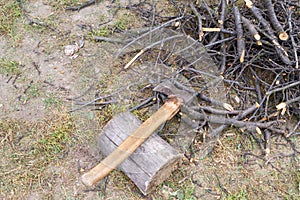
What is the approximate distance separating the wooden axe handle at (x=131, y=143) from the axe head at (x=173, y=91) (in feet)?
0.17

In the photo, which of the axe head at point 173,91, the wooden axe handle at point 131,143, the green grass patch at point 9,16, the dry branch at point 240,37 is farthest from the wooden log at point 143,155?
the green grass patch at point 9,16

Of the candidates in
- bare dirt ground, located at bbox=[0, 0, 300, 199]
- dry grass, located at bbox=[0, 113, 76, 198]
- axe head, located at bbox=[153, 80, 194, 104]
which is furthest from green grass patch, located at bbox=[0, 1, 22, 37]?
axe head, located at bbox=[153, 80, 194, 104]

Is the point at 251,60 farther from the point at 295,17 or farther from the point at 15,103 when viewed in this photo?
the point at 15,103

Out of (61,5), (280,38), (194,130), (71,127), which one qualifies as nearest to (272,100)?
(280,38)

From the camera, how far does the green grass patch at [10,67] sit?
313 centimetres

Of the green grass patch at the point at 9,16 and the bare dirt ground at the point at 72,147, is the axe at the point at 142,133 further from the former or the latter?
the green grass patch at the point at 9,16

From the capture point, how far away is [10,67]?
124 inches

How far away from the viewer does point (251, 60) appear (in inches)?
110

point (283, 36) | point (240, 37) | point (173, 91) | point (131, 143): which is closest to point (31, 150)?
point (131, 143)

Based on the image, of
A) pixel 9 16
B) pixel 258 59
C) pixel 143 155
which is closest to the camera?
pixel 143 155

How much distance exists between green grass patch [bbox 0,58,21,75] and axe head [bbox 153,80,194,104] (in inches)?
55.0

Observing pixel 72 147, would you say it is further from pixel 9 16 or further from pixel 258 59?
pixel 9 16

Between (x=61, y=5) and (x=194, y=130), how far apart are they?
7.17 ft

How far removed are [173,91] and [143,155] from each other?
25.9 inches
